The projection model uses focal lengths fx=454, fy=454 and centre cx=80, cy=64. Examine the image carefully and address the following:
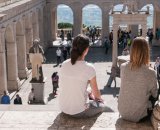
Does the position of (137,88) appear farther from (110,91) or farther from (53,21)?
(53,21)

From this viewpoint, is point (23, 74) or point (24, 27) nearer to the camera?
point (23, 74)

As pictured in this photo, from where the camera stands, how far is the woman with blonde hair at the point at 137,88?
764 cm

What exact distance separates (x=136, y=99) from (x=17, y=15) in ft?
64.7

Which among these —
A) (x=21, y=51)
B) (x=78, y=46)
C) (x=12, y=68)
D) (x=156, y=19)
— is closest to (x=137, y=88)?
(x=78, y=46)

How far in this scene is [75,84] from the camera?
7.93m

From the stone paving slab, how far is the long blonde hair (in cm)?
104

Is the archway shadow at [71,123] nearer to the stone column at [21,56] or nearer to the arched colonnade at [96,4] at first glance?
the stone column at [21,56]

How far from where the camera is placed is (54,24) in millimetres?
42062

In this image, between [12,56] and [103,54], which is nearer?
[12,56]

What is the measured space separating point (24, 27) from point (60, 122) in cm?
2166

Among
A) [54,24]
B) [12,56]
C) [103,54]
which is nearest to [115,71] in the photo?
[12,56]

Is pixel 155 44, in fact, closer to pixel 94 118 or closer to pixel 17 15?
pixel 17 15

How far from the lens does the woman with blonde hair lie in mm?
7645

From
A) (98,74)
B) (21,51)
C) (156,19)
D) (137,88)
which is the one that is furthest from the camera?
(156,19)
